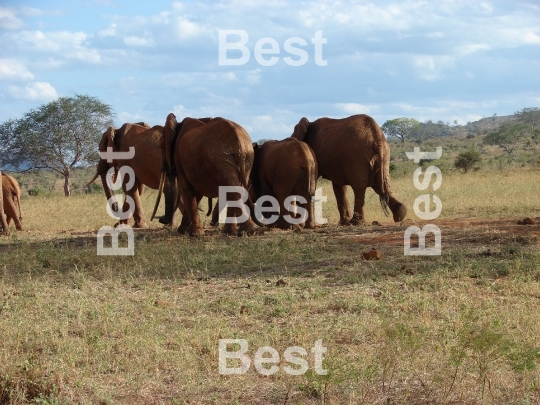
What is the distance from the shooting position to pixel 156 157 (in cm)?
1620

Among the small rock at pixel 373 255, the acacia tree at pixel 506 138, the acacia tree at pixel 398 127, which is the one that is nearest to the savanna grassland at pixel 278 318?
the small rock at pixel 373 255

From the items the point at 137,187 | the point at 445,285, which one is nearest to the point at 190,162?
the point at 137,187

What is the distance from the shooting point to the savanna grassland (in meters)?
5.80

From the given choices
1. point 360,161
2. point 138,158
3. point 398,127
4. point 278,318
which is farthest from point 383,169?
point 398,127

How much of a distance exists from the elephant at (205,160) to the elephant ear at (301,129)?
3.11 metres

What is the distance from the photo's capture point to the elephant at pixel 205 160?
13094 millimetres

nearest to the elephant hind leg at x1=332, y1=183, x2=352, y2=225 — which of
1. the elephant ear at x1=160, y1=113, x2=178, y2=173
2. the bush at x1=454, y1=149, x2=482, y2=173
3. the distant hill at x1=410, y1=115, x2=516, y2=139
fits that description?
the elephant ear at x1=160, y1=113, x2=178, y2=173

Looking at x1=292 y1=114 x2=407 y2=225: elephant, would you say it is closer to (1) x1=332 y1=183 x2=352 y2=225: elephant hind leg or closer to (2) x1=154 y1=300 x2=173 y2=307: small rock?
(1) x1=332 y1=183 x2=352 y2=225: elephant hind leg

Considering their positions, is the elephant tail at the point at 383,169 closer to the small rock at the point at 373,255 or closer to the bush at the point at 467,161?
the small rock at the point at 373,255

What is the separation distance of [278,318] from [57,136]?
115ft

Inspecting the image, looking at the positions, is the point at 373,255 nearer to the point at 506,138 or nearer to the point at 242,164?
the point at 242,164

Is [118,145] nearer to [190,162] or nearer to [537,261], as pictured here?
[190,162]

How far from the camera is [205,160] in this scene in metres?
13.2

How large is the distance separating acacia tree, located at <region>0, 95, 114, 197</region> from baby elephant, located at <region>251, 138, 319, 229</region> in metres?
26.8
